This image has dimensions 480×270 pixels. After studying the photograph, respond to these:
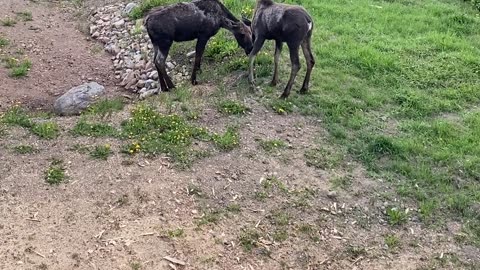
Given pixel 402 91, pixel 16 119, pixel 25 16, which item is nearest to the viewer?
pixel 16 119

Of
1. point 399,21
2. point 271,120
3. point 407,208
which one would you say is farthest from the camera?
point 399,21

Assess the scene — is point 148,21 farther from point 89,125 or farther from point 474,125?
point 474,125

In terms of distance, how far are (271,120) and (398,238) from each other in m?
2.69

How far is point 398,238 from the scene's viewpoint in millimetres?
7020

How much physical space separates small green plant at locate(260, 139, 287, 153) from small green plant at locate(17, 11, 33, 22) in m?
7.07

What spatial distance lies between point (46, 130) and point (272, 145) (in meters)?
2.87

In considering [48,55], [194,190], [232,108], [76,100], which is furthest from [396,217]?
[48,55]

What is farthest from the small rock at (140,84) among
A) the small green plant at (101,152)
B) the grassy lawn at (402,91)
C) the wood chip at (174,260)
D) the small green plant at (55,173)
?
the wood chip at (174,260)

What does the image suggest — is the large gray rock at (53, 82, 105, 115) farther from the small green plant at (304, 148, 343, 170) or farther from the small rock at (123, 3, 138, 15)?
the small rock at (123, 3, 138, 15)

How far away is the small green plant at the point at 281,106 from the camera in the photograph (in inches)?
363

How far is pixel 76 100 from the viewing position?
31.3 feet

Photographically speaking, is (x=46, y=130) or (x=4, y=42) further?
(x=4, y=42)

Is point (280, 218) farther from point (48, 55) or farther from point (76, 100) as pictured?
point (48, 55)

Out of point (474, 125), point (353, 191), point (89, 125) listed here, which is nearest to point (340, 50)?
point (474, 125)
